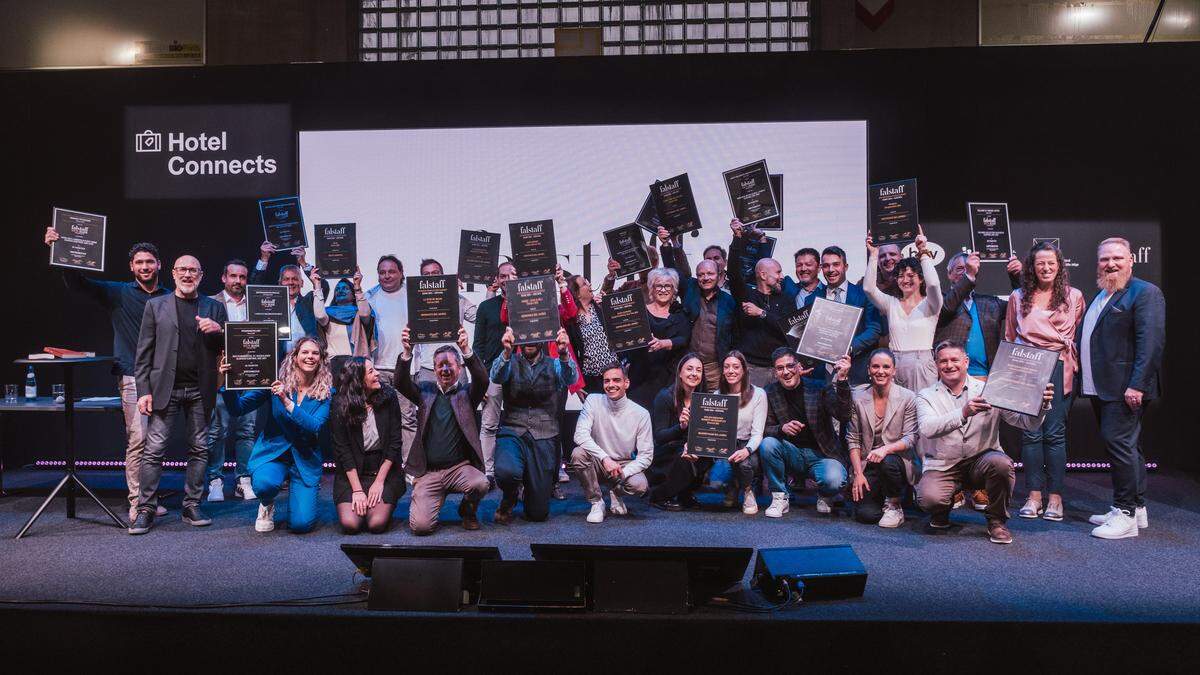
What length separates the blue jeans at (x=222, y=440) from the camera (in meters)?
5.51

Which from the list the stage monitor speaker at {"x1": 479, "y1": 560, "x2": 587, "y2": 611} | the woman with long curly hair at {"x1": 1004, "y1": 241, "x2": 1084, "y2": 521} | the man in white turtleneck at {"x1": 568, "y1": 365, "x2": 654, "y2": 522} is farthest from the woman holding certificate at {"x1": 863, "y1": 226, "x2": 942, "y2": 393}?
the stage monitor speaker at {"x1": 479, "y1": 560, "x2": 587, "y2": 611}

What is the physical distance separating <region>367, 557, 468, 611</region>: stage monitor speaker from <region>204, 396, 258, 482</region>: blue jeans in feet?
9.78

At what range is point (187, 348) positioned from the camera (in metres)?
4.66

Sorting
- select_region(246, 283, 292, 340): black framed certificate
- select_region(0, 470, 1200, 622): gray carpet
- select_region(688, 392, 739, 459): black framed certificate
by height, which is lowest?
select_region(0, 470, 1200, 622): gray carpet

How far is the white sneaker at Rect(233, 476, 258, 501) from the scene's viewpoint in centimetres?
548

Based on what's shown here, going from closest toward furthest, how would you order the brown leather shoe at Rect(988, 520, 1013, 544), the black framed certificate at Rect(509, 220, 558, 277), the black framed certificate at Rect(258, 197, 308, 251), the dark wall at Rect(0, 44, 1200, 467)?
the brown leather shoe at Rect(988, 520, 1013, 544), the black framed certificate at Rect(509, 220, 558, 277), the black framed certificate at Rect(258, 197, 308, 251), the dark wall at Rect(0, 44, 1200, 467)

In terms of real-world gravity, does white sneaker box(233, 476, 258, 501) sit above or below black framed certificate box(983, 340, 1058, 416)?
below

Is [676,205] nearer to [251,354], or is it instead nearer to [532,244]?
[532,244]

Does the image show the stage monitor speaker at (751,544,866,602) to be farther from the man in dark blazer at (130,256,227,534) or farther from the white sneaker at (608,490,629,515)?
the man in dark blazer at (130,256,227,534)

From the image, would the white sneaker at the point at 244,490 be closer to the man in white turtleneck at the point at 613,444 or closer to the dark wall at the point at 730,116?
the dark wall at the point at 730,116

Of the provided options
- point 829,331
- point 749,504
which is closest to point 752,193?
point 829,331

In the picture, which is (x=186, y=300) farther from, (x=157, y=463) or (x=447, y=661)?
(x=447, y=661)

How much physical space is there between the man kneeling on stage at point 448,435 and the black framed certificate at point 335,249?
1.22m

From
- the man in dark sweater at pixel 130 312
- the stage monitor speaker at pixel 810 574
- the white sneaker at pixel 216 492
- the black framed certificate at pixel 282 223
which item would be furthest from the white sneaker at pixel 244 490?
the stage monitor speaker at pixel 810 574
